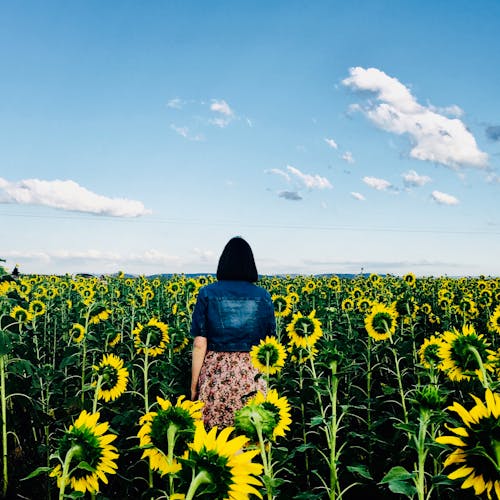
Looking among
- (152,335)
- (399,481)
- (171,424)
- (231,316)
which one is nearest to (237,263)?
(231,316)

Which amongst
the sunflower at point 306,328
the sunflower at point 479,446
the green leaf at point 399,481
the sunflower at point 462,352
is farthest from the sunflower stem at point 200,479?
the sunflower at point 306,328

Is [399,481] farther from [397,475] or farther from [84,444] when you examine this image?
[84,444]

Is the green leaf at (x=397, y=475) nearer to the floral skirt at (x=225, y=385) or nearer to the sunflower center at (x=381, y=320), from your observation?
the floral skirt at (x=225, y=385)

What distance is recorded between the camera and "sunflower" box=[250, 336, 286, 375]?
388 cm

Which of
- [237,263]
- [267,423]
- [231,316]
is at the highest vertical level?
[237,263]

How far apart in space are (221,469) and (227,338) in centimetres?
296

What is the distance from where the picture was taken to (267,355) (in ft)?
12.6

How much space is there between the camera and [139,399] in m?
6.57

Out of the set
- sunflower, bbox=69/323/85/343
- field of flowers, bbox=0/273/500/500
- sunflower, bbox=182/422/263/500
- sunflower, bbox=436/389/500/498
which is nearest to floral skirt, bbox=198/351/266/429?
field of flowers, bbox=0/273/500/500

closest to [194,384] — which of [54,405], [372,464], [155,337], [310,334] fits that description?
[155,337]

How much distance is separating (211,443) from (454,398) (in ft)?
18.9

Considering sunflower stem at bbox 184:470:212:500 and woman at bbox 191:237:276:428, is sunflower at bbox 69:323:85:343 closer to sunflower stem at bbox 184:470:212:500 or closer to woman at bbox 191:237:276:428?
woman at bbox 191:237:276:428

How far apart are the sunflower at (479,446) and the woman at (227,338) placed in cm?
268

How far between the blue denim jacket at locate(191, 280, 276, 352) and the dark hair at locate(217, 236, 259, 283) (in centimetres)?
7
